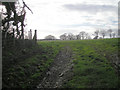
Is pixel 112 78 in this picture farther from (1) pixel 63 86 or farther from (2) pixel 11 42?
(2) pixel 11 42

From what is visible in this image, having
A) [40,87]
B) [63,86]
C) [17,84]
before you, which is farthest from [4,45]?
[63,86]

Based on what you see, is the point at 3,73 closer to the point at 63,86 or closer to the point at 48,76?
the point at 48,76

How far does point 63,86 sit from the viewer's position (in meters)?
9.35

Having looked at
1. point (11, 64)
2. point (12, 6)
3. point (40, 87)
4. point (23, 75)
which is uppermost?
point (12, 6)

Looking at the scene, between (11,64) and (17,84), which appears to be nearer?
(17,84)

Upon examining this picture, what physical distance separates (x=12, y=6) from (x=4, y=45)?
6.92 metres

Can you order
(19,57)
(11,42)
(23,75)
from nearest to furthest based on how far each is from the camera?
(23,75) < (19,57) < (11,42)

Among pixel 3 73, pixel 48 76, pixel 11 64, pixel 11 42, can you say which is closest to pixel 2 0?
pixel 11 42

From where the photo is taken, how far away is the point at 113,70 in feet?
35.5

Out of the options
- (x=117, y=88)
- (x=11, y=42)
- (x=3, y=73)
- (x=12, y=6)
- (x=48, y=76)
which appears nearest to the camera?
(x=117, y=88)

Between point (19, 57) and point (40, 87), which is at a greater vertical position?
point (19, 57)

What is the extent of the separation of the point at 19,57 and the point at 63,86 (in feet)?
21.4

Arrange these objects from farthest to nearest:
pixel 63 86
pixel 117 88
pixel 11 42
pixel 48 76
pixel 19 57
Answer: pixel 11 42
pixel 19 57
pixel 48 76
pixel 63 86
pixel 117 88

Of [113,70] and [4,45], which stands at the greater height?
[4,45]
